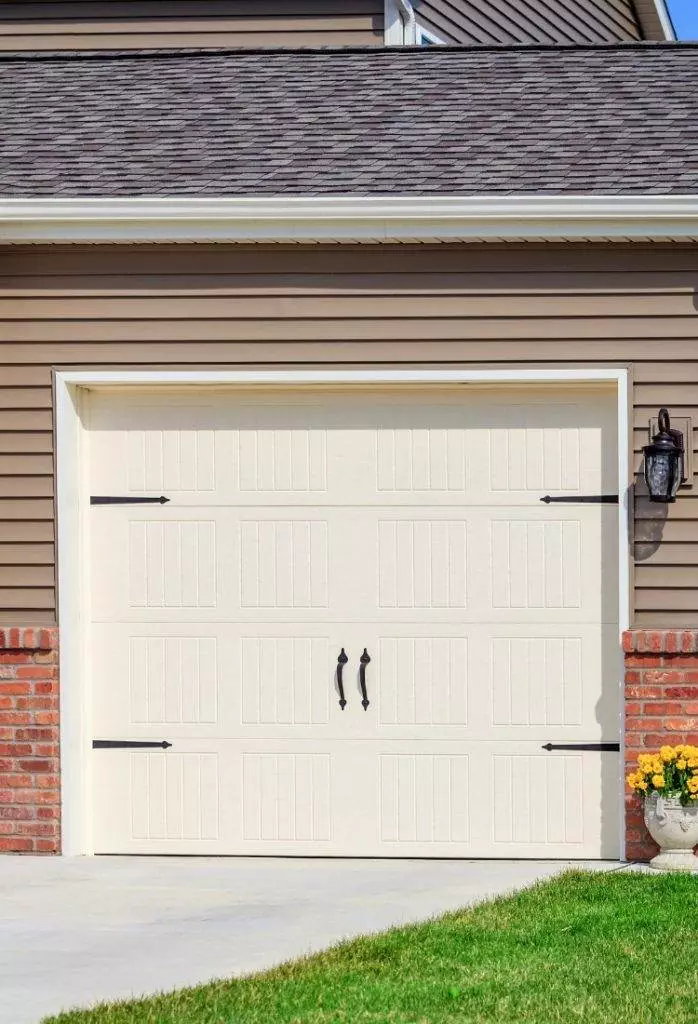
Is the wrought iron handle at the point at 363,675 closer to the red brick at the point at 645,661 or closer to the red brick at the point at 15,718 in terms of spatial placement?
the red brick at the point at 645,661

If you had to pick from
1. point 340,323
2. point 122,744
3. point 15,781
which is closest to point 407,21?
point 340,323

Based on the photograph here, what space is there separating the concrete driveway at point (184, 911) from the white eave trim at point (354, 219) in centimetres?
311

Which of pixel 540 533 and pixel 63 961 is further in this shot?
pixel 540 533

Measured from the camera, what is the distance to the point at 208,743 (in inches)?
347

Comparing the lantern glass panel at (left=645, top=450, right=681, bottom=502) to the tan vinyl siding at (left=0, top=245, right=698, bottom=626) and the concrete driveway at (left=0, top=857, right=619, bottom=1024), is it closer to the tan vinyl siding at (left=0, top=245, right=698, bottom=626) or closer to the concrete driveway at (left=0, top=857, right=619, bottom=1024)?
the tan vinyl siding at (left=0, top=245, right=698, bottom=626)

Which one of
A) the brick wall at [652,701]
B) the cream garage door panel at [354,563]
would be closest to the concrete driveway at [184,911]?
the brick wall at [652,701]

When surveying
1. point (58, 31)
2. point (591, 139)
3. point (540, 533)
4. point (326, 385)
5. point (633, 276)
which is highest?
point (58, 31)

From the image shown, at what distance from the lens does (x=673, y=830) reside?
8062mm

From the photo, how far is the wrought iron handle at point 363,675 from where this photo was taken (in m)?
8.75

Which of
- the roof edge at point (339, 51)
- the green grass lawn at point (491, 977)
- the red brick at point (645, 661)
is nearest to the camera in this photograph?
the green grass lawn at point (491, 977)

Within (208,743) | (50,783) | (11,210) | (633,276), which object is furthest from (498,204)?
(50,783)

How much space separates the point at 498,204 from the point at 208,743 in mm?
3074

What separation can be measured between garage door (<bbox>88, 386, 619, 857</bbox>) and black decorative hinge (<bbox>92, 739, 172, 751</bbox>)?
0.01 meters

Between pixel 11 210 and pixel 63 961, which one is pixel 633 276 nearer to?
pixel 11 210
